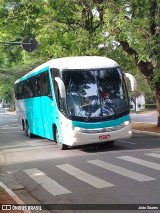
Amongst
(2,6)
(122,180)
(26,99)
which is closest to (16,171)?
(122,180)

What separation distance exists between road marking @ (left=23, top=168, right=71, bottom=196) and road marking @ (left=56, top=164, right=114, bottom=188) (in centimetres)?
70

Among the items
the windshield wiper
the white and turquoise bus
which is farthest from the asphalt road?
the windshield wiper

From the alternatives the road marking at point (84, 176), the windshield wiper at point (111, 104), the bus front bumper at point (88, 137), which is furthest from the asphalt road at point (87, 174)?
the windshield wiper at point (111, 104)

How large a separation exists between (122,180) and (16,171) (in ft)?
13.0

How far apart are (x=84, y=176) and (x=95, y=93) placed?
494 centimetres

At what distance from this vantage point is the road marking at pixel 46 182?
920cm

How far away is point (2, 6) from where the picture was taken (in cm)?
2747

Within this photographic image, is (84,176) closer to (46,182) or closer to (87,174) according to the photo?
(87,174)

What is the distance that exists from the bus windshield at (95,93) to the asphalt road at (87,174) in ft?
5.11

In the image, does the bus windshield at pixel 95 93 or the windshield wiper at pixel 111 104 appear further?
the windshield wiper at pixel 111 104

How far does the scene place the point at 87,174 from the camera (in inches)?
429

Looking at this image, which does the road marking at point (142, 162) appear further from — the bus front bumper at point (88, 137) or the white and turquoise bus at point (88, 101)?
the white and turquoise bus at point (88, 101)

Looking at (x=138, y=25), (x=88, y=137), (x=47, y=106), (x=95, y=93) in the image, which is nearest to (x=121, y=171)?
(x=88, y=137)

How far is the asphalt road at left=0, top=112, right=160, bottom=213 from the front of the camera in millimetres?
8438
